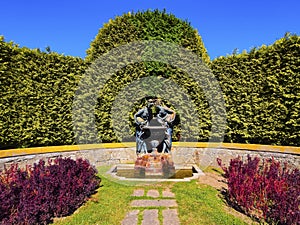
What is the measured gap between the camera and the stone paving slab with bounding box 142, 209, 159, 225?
12.6 feet

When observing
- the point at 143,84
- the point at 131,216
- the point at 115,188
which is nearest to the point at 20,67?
the point at 143,84

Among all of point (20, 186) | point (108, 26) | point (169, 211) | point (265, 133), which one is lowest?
point (169, 211)

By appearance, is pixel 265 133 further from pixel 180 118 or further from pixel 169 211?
pixel 169 211

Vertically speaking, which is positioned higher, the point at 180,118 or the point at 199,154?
the point at 180,118

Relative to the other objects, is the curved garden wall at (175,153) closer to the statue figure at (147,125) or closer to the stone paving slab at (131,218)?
the statue figure at (147,125)

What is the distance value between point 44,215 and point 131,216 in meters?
1.53

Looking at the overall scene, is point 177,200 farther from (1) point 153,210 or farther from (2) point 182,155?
(2) point 182,155

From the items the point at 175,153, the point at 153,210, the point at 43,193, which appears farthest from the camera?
the point at 175,153

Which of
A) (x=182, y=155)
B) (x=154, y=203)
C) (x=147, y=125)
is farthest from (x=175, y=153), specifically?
(x=154, y=203)

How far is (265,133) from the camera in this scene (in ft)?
26.9

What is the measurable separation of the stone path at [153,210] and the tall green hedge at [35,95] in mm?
4873

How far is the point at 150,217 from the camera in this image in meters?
4.05

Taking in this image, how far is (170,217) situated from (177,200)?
86 cm

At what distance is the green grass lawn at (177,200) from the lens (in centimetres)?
402
